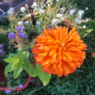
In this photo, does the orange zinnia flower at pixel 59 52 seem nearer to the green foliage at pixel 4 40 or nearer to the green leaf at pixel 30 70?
the green leaf at pixel 30 70

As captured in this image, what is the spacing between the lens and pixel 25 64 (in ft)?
1.89

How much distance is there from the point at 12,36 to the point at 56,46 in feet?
1.10

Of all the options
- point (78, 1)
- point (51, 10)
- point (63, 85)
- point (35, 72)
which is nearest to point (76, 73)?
point (63, 85)

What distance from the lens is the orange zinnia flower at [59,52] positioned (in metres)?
0.44

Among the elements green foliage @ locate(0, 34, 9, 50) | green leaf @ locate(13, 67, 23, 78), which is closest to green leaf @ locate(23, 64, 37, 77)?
green leaf @ locate(13, 67, 23, 78)

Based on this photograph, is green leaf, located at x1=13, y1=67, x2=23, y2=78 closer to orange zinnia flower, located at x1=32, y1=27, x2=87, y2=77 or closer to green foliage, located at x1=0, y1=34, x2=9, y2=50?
orange zinnia flower, located at x1=32, y1=27, x2=87, y2=77

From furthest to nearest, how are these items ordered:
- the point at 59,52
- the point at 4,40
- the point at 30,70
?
1. the point at 4,40
2. the point at 30,70
3. the point at 59,52

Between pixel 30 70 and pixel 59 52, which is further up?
pixel 59 52

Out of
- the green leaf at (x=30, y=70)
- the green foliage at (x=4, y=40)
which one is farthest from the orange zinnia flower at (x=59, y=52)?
the green foliage at (x=4, y=40)

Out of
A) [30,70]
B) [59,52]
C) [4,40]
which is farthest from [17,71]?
[4,40]

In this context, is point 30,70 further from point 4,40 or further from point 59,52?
point 4,40

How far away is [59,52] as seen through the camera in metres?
0.47

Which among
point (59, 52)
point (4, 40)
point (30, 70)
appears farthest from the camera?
point (4, 40)

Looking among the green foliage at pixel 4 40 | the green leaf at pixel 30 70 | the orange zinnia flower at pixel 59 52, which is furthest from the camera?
the green foliage at pixel 4 40
